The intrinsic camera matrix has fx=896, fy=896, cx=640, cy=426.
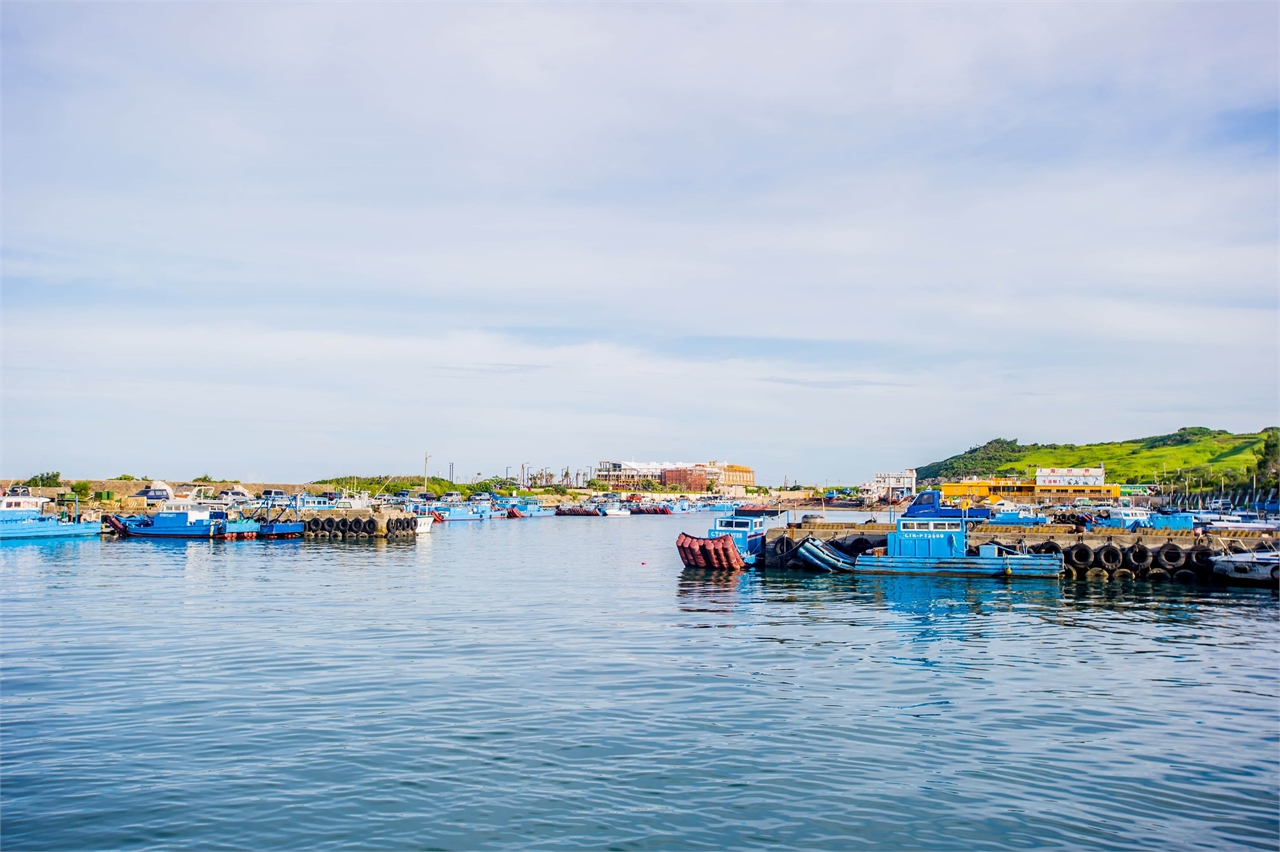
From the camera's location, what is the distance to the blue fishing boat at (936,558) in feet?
191

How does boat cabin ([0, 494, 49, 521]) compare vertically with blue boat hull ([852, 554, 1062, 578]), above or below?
above

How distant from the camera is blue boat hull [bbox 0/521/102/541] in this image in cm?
8781

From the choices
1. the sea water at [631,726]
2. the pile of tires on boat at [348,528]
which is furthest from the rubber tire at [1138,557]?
the pile of tires on boat at [348,528]

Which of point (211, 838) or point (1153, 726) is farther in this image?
point (1153, 726)

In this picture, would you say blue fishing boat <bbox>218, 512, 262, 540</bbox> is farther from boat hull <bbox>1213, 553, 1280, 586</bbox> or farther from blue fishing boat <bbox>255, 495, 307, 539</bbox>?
boat hull <bbox>1213, 553, 1280, 586</bbox>

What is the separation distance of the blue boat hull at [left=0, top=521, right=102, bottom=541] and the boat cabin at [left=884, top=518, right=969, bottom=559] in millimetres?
82238

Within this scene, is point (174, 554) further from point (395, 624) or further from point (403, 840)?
point (403, 840)

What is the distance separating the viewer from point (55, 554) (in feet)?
243

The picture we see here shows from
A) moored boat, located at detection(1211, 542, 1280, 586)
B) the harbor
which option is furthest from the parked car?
moored boat, located at detection(1211, 542, 1280, 586)

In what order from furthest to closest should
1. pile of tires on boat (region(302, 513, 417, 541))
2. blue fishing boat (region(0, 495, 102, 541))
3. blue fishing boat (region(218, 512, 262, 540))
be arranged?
pile of tires on boat (region(302, 513, 417, 541)) < blue fishing boat (region(218, 512, 262, 540)) < blue fishing boat (region(0, 495, 102, 541))

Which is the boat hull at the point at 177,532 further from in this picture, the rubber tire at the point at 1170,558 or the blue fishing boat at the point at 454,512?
the rubber tire at the point at 1170,558

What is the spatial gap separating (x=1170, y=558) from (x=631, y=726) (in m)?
51.4

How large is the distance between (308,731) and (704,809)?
1007cm

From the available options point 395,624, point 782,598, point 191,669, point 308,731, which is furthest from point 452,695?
point 782,598
